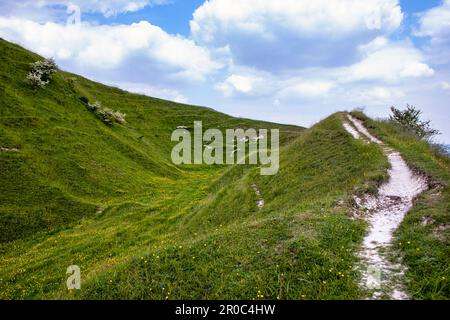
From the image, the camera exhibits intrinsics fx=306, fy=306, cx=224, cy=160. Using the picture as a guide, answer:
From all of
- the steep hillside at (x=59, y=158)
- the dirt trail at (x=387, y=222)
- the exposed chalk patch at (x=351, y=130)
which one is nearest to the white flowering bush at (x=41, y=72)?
the steep hillside at (x=59, y=158)

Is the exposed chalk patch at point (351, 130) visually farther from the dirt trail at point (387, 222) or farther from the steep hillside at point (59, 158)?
the steep hillside at point (59, 158)

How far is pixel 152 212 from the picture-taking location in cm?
3152

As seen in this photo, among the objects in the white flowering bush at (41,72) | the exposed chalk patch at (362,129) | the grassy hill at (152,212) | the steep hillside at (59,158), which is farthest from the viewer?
the white flowering bush at (41,72)

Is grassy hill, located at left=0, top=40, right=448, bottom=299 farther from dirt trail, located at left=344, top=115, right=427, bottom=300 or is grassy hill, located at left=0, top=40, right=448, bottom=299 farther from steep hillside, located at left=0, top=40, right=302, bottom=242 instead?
dirt trail, located at left=344, top=115, right=427, bottom=300

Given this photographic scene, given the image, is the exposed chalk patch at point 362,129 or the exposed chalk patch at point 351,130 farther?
the exposed chalk patch at point 351,130

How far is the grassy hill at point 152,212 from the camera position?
38.3ft

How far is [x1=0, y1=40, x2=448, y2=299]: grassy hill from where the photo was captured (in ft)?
38.3

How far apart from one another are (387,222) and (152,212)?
22747 millimetres

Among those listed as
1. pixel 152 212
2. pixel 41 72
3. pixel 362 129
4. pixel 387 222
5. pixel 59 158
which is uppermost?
pixel 41 72

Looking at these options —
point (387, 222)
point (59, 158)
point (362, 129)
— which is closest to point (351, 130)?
point (362, 129)

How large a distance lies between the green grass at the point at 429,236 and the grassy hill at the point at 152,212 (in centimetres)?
41

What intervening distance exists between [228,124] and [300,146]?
2182 inches

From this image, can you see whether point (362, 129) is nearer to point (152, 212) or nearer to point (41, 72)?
point (152, 212)

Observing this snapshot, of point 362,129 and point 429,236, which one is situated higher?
point 362,129
